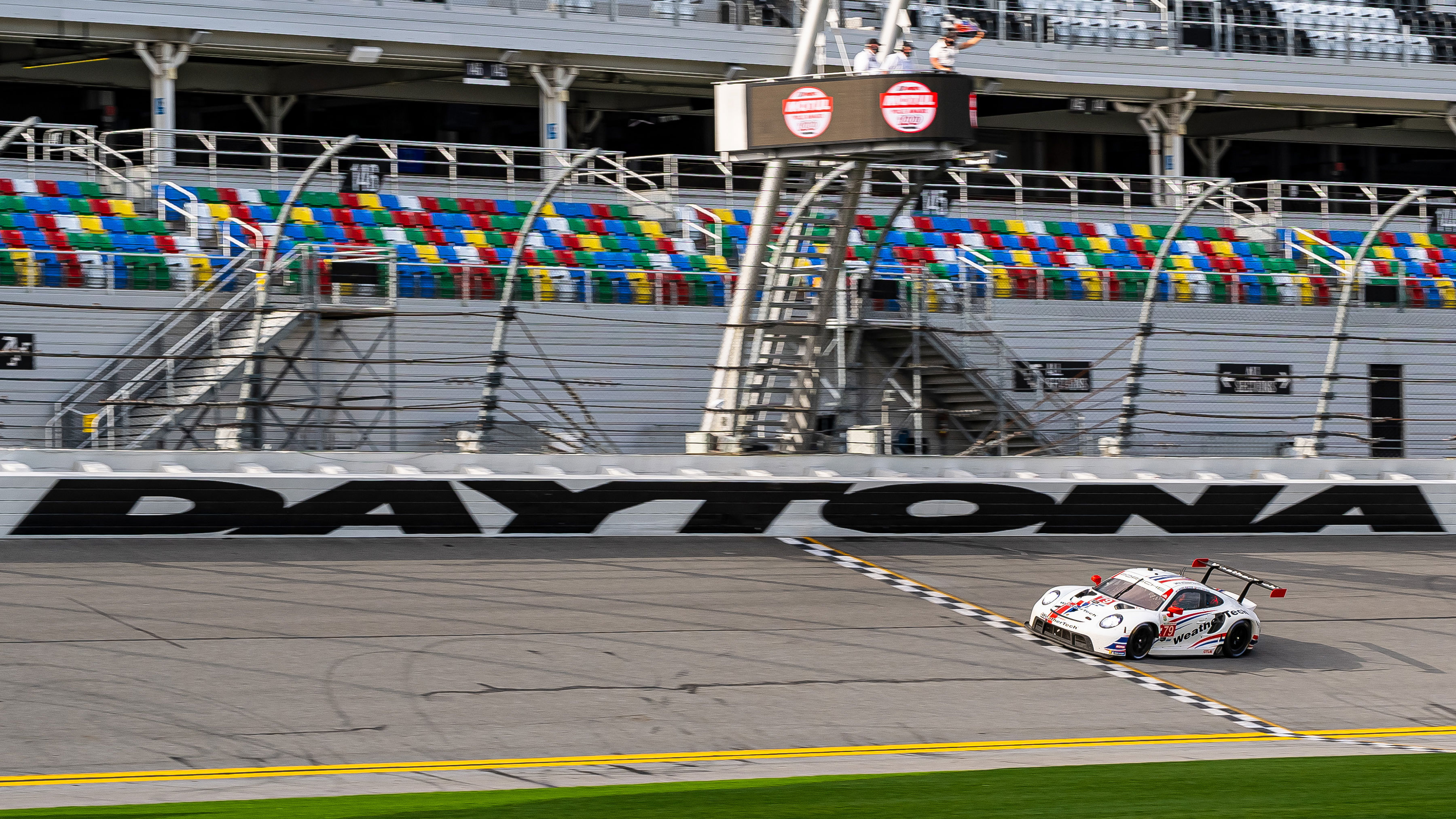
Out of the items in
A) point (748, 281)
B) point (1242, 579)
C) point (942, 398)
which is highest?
point (748, 281)

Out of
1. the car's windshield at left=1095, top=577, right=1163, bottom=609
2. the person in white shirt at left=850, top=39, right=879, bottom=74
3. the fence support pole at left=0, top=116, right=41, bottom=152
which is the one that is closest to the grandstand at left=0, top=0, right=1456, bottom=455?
the person in white shirt at left=850, top=39, right=879, bottom=74

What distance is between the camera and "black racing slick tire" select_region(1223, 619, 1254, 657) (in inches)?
543

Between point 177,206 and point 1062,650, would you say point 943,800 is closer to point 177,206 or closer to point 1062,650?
point 1062,650

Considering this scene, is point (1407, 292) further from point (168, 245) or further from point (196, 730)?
point (196, 730)

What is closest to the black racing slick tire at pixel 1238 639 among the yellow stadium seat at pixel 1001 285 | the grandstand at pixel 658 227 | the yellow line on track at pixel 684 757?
the yellow line on track at pixel 684 757

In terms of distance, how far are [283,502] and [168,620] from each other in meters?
2.68

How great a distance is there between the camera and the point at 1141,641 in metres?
13.4

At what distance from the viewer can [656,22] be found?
2711 cm

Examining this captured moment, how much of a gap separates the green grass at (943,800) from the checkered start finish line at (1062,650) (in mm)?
1811

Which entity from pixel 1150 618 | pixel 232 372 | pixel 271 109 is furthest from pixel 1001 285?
pixel 271 109

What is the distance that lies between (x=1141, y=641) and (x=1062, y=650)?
1.99 feet

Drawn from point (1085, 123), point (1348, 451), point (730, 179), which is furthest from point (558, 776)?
point (1085, 123)

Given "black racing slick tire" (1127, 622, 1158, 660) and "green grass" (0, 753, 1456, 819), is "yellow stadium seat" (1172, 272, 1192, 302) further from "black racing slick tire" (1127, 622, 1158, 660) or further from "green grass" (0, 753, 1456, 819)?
"green grass" (0, 753, 1456, 819)

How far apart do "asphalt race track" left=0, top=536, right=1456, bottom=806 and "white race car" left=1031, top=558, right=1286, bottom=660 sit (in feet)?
0.73
